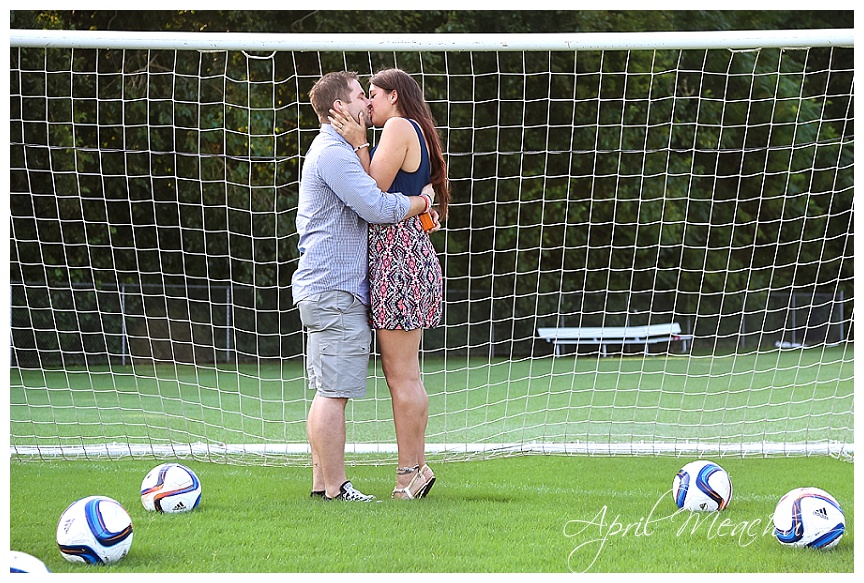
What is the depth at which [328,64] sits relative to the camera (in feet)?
36.3

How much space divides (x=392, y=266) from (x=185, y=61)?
26.6ft

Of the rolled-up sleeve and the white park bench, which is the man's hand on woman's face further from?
the white park bench

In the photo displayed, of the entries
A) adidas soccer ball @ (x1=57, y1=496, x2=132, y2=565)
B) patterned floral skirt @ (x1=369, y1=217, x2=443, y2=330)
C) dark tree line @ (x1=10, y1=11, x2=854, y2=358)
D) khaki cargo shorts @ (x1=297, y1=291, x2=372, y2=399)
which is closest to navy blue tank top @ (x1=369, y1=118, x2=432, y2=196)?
patterned floral skirt @ (x1=369, y1=217, x2=443, y2=330)

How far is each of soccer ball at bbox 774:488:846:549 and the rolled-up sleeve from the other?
1.71m

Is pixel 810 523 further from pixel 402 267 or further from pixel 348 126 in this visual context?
pixel 348 126

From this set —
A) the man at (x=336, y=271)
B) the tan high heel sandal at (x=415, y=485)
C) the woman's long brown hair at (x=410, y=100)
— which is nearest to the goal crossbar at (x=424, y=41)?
the woman's long brown hair at (x=410, y=100)

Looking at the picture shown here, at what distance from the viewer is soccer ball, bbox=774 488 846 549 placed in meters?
2.87

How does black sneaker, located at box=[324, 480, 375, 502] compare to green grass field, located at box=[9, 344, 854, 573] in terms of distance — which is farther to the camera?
black sneaker, located at box=[324, 480, 375, 502]

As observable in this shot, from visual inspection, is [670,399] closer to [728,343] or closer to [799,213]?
[728,343]

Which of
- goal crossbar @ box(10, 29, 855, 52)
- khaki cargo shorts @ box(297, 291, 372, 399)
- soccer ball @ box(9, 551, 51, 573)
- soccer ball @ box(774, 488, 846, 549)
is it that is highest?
goal crossbar @ box(10, 29, 855, 52)

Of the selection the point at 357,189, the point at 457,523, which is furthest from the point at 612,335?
the point at 457,523

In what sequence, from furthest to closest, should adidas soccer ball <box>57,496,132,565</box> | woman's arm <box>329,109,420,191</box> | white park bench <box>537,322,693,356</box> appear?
white park bench <box>537,322,693,356</box> < woman's arm <box>329,109,420,191</box> < adidas soccer ball <box>57,496,132,565</box>
